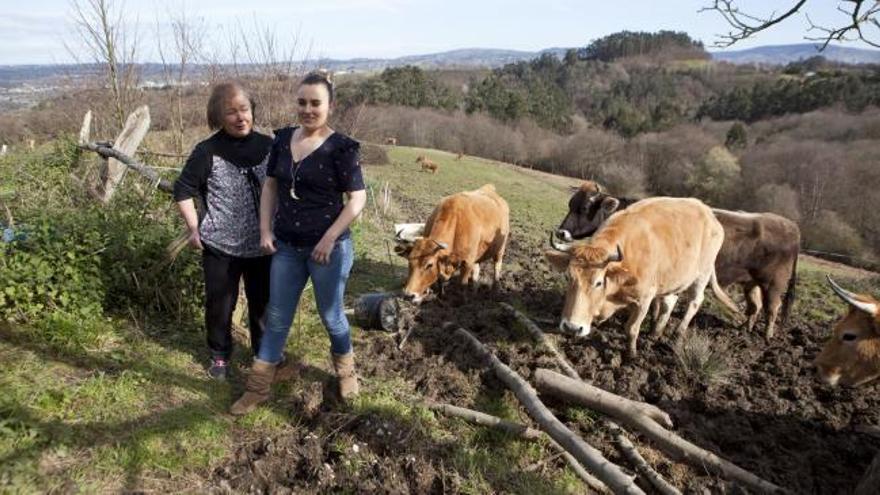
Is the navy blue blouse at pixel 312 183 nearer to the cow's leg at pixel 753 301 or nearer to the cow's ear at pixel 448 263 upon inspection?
the cow's ear at pixel 448 263

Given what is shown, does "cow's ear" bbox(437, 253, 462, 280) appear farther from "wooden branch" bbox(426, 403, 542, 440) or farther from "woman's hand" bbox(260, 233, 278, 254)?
"woman's hand" bbox(260, 233, 278, 254)

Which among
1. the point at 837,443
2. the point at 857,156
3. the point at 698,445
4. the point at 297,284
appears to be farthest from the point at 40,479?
the point at 857,156

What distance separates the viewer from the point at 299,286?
384 centimetres

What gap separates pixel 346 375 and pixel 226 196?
1.65 m

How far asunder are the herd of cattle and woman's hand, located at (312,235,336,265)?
2.70 meters

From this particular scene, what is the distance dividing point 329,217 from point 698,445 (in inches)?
133

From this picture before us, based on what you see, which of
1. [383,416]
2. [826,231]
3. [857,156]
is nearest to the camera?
[383,416]

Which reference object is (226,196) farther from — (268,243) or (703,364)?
(703,364)

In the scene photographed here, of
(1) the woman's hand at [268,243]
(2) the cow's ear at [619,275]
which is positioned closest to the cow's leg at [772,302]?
(2) the cow's ear at [619,275]

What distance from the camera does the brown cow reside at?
6.25m

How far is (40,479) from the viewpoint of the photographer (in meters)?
3.24

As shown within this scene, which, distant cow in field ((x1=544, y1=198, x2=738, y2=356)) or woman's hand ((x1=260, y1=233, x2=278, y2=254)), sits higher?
woman's hand ((x1=260, y1=233, x2=278, y2=254))

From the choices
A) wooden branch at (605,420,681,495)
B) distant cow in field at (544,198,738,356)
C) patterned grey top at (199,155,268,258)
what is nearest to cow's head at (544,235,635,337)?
distant cow in field at (544,198,738,356)

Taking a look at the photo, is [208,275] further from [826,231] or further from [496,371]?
[826,231]
